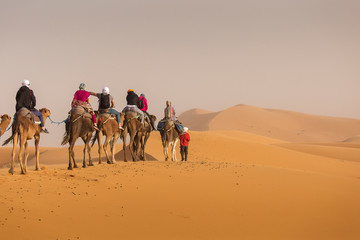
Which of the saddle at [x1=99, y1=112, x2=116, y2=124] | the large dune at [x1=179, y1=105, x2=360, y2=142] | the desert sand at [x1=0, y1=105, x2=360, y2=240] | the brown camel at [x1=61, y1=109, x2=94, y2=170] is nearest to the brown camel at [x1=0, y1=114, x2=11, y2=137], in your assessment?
the brown camel at [x1=61, y1=109, x2=94, y2=170]

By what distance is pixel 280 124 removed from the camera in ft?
362

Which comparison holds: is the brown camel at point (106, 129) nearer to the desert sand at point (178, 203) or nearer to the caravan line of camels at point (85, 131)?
the caravan line of camels at point (85, 131)

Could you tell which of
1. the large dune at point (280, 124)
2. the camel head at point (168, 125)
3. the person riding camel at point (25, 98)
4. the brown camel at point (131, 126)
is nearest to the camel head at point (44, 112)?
the person riding camel at point (25, 98)

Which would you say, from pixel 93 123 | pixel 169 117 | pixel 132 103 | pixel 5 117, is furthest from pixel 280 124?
pixel 5 117

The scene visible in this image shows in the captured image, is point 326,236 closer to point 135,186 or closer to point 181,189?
point 181,189

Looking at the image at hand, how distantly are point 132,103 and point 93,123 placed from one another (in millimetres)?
3715

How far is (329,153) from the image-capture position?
4241 centimetres

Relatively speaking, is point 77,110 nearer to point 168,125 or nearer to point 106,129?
point 106,129

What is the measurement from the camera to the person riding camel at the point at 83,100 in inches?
666

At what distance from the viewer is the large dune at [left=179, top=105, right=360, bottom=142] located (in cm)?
10294

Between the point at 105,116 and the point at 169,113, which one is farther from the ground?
the point at 169,113

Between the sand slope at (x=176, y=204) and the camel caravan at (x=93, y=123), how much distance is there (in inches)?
53.6

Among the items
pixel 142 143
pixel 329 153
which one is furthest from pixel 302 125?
pixel 142 143

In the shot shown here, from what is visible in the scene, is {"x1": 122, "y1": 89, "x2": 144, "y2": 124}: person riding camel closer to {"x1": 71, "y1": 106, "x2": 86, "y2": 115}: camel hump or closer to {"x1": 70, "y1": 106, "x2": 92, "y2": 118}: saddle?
{"x1": 70, "y1": 106, "x2": 92, "y2": 118}: saddle
